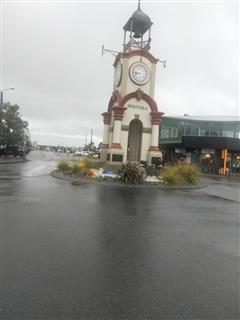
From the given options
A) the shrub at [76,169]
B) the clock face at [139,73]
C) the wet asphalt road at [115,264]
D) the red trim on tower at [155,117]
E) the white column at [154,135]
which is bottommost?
the wet asphalt road at [115,264]

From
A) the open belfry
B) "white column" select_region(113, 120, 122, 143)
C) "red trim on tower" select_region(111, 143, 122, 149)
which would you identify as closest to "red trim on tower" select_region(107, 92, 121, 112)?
the open belfry

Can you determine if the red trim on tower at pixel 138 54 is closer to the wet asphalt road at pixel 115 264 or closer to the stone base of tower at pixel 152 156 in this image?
the stone base of tower at pixel 152 156

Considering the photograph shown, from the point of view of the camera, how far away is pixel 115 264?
4.69m

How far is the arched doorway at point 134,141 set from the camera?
23409 mm

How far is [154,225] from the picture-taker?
732 cm

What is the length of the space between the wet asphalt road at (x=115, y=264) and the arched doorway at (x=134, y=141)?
1478 cm

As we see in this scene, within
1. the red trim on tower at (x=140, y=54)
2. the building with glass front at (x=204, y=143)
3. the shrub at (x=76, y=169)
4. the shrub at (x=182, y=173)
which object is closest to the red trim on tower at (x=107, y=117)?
the red trim on tower at (x=140, y=54)

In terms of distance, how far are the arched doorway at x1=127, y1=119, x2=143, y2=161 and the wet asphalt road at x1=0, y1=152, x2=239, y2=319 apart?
14.8m

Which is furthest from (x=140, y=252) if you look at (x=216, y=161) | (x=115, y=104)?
(x=216, y=161)

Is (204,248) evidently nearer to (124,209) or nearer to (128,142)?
(124,209)

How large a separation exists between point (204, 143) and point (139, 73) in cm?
2097

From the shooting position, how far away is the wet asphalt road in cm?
343

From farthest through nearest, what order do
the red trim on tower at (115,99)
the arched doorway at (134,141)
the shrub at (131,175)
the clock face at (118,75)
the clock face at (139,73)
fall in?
1. the arched doorway at (134,141)
2. the clock face at (118,75)
3. the clock face at (139,73)
4. the red trim on tower at (115,99)
5. the shrub at (131,175)

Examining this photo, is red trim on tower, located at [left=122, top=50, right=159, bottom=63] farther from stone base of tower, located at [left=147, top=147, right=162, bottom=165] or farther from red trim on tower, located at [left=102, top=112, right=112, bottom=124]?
stone base of tower, located at [left=147, top=147, right=162, bottom=165]
